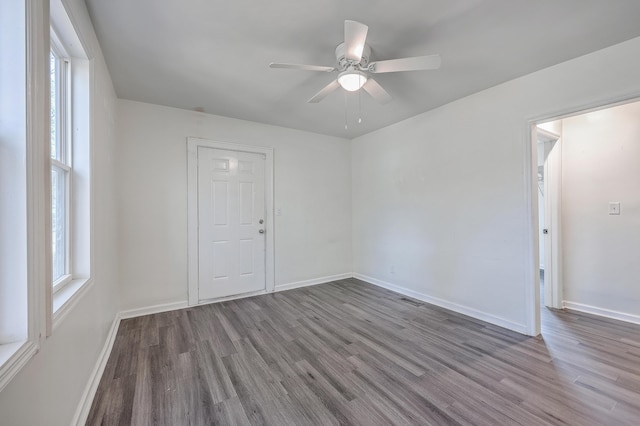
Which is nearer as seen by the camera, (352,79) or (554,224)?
(352,79)

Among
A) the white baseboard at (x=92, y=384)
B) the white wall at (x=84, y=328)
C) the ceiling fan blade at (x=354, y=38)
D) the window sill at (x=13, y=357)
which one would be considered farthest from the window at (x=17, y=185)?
the ceiling fan blade at (x=354, y=38)

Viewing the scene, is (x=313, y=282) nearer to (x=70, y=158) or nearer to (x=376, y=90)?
(x=376, y=90)

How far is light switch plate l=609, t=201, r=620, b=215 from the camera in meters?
2.84

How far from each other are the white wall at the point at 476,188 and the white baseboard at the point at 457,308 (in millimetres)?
13

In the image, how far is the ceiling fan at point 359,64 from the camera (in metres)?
1.59

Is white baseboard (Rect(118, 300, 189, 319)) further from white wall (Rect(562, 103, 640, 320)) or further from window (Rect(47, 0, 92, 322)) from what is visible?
white wall (Rect(562, 103, 640, 320))

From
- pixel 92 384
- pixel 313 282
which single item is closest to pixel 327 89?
pixel 92 384

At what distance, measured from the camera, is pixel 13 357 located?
0.81 meters

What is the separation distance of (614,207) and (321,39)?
3.49 metres

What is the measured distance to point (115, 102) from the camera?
2.86m

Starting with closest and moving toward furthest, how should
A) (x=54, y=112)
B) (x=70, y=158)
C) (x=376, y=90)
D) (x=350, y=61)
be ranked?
1. (x=54, y=112)
2. (x=70, y=158)
3. (x=350, y=61)
4. (x=376, y=90)

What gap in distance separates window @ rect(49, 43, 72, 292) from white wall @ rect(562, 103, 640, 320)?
4733mm

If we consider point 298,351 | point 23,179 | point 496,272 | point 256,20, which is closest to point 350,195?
point 496,272

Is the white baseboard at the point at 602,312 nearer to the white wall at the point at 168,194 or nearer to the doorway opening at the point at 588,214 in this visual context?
the doorway opening at the point at 588,214
